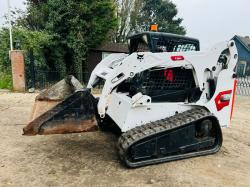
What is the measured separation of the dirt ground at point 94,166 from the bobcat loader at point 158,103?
0.23m

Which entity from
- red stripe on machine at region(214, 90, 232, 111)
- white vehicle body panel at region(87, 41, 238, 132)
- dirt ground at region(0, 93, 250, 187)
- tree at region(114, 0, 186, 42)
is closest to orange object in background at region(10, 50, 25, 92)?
dirt ground at region(0, 93, 250, 187)

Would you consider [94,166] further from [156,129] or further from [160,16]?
[160,16]

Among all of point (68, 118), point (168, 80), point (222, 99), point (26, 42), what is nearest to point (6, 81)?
point (26, 42)

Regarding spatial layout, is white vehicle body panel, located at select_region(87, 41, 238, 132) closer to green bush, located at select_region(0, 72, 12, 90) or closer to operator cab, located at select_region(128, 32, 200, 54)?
operator cab, located at select_region(128, 32, 200, 54)

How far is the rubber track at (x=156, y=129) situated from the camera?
3.37 metres

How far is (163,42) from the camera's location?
13.4ft

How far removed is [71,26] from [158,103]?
32.5 feet

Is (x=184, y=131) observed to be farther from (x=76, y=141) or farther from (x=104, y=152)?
(x=76, y=141)

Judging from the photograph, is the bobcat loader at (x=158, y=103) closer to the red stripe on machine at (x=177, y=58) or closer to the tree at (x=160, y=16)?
the red stripe on machine at (x=177, y=58)

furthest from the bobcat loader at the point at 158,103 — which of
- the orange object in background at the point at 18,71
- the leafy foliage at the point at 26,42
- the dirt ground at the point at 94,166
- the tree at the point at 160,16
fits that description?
the tree at the point at 160,16

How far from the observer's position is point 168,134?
356 centimetres

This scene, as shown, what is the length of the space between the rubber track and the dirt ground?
0.10 meters

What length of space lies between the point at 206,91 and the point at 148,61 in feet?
3.99

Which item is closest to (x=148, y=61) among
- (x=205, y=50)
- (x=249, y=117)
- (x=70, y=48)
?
(x=205, y=50)
